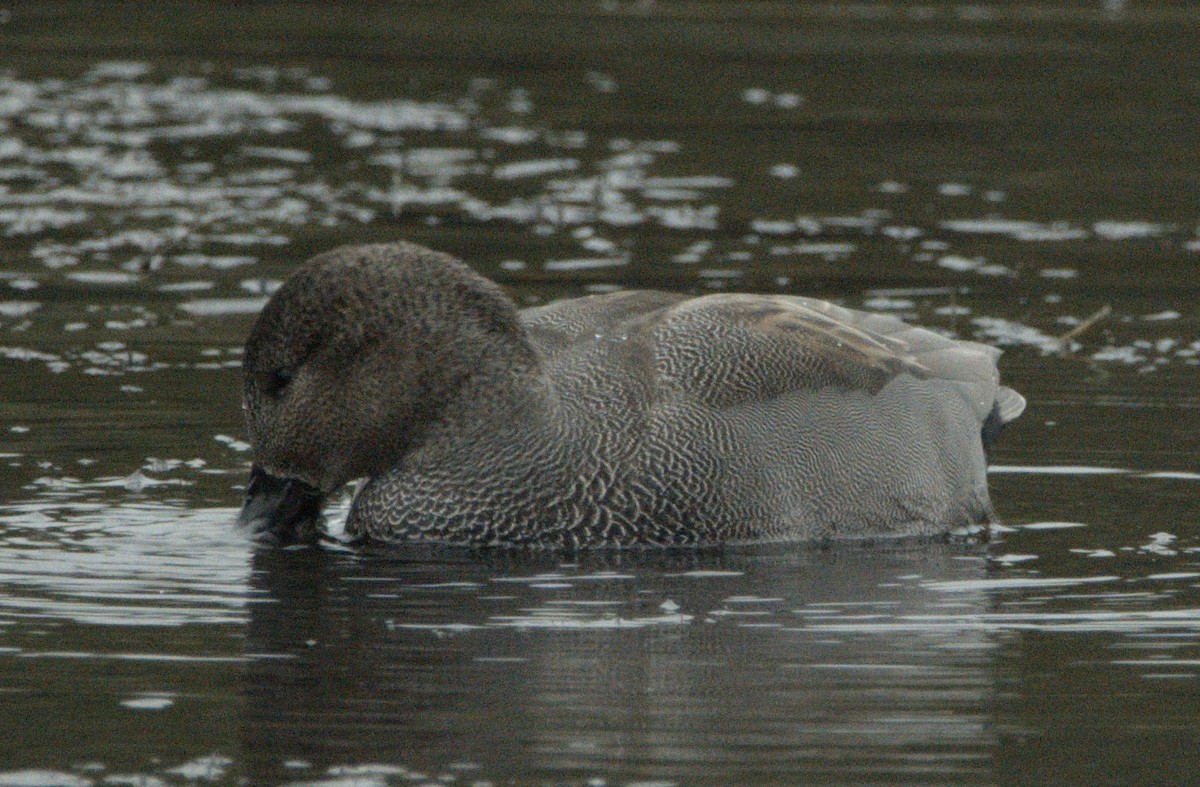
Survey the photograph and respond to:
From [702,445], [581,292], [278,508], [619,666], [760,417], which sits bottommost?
[619,666]

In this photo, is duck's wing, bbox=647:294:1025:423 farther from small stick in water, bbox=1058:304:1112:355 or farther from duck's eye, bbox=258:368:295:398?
small stick in water, bbox=1058:304:1112:355

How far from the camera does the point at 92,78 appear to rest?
74.7 ft

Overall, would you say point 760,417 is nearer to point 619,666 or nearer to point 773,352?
point 773,352

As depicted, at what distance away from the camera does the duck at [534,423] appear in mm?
9500

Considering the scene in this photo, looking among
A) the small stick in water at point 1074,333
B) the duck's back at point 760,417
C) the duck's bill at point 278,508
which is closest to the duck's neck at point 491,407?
the duck's back at point 760,417

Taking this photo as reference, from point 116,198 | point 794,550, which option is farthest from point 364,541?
point 116,198

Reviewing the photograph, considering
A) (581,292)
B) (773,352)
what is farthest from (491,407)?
(581,292)

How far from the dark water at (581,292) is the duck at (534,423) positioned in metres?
0.23

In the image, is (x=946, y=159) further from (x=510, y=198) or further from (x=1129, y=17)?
(x=1129, y=17)

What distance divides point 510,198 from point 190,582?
921cm

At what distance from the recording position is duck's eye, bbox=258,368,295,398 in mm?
9648

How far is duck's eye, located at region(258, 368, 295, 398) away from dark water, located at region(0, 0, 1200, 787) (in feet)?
1.91

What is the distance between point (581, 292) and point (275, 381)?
17.0 ft

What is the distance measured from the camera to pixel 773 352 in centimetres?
995
